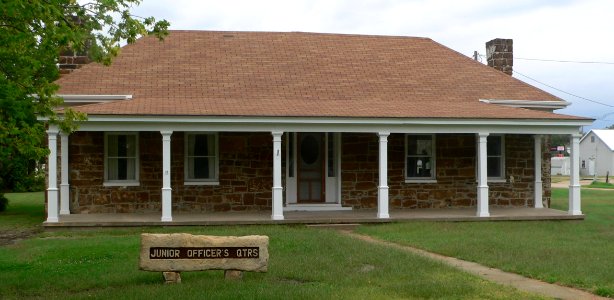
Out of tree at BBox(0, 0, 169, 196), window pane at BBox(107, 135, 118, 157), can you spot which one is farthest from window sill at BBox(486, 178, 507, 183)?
tree at BBox(0, 0, 169, 196)

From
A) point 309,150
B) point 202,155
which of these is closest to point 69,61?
point 202,155

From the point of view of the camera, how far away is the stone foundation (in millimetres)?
18500

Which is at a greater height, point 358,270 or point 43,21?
point 43,21

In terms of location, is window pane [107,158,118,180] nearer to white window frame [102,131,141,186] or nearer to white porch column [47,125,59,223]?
white window frame [102,131,141,186]

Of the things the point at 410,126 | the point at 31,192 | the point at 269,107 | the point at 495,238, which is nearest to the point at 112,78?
the point at 269,107

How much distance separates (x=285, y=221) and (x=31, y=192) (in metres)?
25.4

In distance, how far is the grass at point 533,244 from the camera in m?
10.4

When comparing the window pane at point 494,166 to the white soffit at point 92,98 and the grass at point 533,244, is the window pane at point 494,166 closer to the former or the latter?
the grass at point 533,244

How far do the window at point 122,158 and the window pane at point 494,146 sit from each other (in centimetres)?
928

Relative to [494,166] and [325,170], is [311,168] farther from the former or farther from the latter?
[494,166]

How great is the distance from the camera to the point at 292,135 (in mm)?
19297

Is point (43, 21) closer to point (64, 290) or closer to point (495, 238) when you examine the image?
point (64, 290)

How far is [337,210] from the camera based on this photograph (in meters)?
19.4

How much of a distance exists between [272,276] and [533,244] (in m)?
5.72
